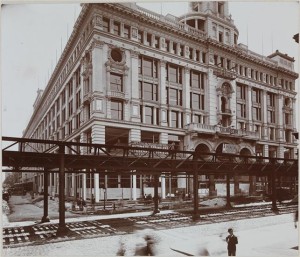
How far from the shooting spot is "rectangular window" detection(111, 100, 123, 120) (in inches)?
1160

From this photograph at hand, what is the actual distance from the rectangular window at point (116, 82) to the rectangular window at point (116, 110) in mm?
1321

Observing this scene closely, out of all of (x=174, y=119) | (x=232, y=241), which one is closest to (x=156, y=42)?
(x=174, y=119)

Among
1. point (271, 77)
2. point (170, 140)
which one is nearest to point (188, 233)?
point (170, 140)

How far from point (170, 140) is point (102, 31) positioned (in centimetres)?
1300

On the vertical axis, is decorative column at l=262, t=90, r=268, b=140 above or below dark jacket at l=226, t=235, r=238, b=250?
above

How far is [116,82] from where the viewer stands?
97.5 ft

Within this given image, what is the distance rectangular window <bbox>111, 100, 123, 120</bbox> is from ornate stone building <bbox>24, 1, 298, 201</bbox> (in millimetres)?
98

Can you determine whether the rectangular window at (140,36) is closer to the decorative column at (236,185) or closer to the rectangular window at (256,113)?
the rectangular window at (256,113)

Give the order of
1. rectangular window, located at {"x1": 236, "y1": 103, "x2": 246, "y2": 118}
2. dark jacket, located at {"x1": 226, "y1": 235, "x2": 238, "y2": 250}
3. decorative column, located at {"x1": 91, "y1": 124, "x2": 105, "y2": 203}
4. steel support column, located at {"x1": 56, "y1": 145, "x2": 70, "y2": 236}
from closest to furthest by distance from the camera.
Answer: dark jacket, located at {"x1": 226, "y1": 235, "x2": 238, "y2": 250} → steel support column, located at {"x1": 56, "y1": 145, "x2": 70, "y2": 236} → decorative column, located at {"x1": 91, "y1": 124, "x2": 105, "y2": 203} → rectangular window, located at {"x1": 236, "y1": 103, "x2": 246, "y2": 118}

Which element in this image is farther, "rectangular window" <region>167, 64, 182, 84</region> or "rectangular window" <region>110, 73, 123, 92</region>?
"rectangular window" <region>167, 64, 182, 84</region>

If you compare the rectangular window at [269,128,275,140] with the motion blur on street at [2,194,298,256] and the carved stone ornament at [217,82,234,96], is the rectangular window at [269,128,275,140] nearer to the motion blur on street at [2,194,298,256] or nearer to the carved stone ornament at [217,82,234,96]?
the carved stone ornament at [217,82,234,96]

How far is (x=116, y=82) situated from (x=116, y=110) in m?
2.73

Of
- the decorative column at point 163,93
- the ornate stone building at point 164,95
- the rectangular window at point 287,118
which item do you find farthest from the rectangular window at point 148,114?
the rectangular window at point 287,118

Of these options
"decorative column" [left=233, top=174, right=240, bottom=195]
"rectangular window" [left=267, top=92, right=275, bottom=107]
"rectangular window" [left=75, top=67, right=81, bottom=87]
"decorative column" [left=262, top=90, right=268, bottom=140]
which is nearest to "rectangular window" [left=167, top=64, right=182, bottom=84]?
"decorative column" [left=262, top=90, right=268, bottom=140]
